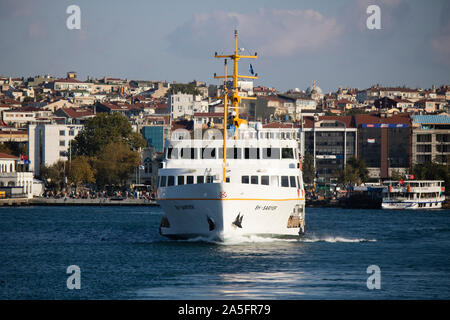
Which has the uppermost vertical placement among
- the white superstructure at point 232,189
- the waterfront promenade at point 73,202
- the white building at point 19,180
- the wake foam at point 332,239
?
the white superstructure at point 232,189

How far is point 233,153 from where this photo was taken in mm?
49250

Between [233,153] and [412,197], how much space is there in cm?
7189

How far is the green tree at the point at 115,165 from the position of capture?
136 metres

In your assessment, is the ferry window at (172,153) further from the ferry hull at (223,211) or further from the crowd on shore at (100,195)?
the crowd on shore at (100,195)

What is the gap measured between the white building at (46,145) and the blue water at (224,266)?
9440 centimetres

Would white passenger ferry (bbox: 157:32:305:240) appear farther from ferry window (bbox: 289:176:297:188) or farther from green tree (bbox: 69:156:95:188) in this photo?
green tree (bbox: 69:156:95:188)

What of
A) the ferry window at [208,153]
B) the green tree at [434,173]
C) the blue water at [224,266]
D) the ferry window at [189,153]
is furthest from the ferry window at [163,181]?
the green tree at [434,173]

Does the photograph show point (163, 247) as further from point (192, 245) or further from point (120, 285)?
point (120, 285)

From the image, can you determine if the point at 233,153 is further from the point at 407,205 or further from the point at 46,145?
the point at 46,145

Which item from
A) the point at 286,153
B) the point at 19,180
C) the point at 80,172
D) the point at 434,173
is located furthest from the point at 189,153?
the point at 434,173

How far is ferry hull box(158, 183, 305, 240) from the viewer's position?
142 feet

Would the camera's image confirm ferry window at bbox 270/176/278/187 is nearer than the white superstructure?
No

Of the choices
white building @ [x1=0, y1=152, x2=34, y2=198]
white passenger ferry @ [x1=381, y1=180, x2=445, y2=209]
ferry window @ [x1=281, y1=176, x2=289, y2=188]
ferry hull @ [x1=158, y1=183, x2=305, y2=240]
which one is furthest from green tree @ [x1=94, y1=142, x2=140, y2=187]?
ferry window @ [x1=281, y1=176, x2=289, y2=188]
